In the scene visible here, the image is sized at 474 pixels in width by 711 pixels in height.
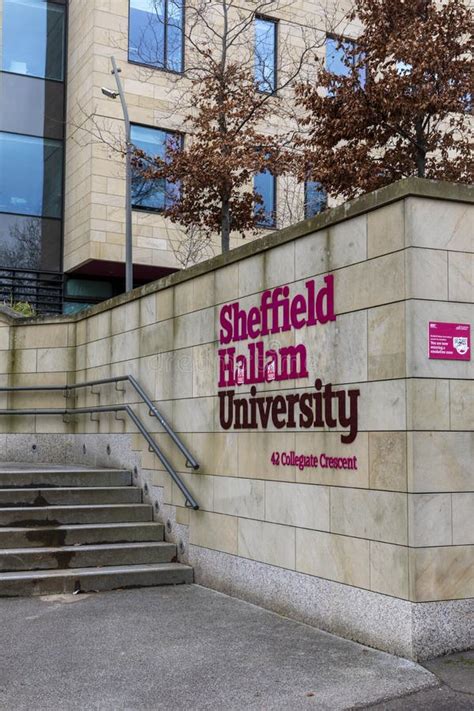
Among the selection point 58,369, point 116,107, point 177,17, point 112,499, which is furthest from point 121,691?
point 177,17

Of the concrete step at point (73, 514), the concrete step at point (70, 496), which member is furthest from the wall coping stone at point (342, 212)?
the concrete step at point (73, 514)

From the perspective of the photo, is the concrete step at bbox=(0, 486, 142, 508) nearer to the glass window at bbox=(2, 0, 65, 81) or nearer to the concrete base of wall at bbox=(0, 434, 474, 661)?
the concrete base of wall at bbox=(0, 434, 474, 661)

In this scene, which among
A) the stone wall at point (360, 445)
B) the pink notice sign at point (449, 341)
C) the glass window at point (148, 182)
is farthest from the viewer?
the glass window at point (148, 182)

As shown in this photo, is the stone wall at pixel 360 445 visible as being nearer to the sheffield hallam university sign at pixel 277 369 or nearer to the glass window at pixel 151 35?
the sheffield hallam university sign at pixel 277 369

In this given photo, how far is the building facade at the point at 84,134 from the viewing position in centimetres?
2189

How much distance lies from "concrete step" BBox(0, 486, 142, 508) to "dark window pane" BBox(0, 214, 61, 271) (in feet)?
46.5

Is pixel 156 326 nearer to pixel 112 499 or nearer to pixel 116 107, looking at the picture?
pixel 112 499

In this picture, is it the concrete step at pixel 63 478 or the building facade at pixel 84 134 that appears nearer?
the concrete step at pixel 63 478

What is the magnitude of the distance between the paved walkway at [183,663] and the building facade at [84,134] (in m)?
15.5

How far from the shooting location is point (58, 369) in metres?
12.4

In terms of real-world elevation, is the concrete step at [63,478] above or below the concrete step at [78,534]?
above

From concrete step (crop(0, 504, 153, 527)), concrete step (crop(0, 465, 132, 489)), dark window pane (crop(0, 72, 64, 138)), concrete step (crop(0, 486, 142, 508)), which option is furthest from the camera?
dark window pane (crop(0, 72, 64, 138))

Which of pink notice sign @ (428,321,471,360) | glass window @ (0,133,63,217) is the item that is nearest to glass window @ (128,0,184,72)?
glass window @ (0,133,63,217)

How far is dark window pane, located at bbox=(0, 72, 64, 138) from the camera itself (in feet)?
74.5
